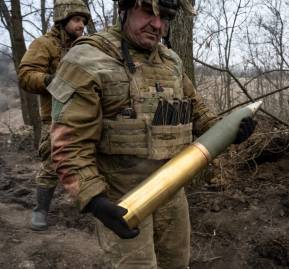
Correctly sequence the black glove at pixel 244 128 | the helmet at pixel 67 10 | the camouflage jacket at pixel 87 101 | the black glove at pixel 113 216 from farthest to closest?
the helmet at pixel 67 10, the black glove at pixel 244 128, the camouflage jacket at pixel 87 101, the black glove at pixel 113 216

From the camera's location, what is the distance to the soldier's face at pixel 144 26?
2.44m

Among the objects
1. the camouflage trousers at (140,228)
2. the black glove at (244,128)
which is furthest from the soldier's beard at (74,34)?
the black glove at (244,128)

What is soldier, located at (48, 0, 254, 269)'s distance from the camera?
87.5 inches

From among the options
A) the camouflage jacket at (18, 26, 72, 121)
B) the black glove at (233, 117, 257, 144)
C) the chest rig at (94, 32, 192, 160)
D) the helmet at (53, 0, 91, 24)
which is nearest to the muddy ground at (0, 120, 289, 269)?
the camouflage jacket at (18, 26, 72, 121)

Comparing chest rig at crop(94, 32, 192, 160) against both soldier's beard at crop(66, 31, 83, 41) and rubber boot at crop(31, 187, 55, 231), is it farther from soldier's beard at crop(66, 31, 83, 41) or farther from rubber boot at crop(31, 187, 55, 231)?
rubber boot at crop(31, 187, 55, 231)

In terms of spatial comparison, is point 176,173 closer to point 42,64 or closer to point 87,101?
point 87,101

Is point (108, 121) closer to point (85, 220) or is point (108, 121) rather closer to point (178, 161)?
point (178, 161)

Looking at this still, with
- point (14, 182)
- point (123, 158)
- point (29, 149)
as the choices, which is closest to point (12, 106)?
point (29, 149)

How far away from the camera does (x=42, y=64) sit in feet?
14.0

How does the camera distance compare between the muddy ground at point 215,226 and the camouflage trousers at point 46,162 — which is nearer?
the muddy ground at point 215,226

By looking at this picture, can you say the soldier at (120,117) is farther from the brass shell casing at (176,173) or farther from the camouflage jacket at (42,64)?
the camouflage jacket at (42,64)

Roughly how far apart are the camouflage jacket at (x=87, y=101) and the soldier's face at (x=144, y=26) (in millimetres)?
84

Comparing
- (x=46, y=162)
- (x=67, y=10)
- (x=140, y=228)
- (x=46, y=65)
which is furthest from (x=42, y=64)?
(x=140, y=228)

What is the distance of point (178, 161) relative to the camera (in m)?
2.30
